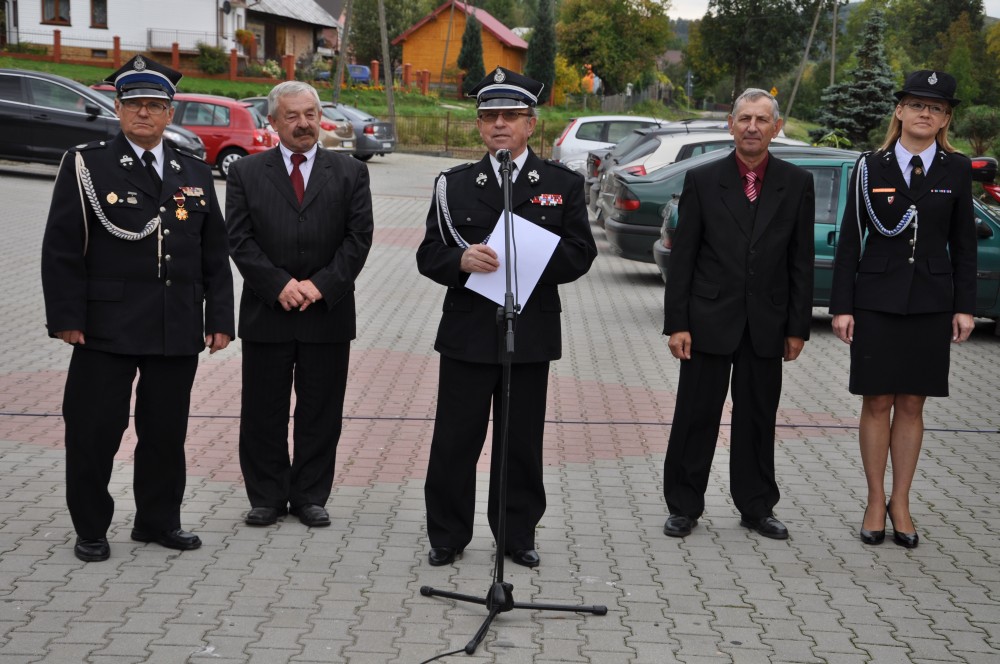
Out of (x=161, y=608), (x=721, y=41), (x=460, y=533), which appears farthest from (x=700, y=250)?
(x=721, y=41)

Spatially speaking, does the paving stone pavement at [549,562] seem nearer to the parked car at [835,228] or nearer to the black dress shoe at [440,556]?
the black dress shoe at [440,556]

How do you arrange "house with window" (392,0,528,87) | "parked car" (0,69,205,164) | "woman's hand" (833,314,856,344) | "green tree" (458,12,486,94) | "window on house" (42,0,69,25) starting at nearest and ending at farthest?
"woman's hand" (833,314,856,344), "parked car" (0,69,205,164), "window on house" (42,0,69,25), "green tree" (458,12,486,94), "house with window" (392,0,528,87)

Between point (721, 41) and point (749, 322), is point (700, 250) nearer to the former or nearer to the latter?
point (749, 322)

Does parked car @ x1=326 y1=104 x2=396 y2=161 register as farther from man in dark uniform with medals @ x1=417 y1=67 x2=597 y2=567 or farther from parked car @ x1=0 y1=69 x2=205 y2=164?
man in dark uniform with medals @ x1=417 y1=67 x2=597 y2=567

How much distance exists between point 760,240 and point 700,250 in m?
0.28

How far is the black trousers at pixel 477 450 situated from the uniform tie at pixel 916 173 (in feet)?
6.09

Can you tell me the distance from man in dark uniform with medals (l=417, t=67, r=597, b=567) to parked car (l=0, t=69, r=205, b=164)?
18.2 metres

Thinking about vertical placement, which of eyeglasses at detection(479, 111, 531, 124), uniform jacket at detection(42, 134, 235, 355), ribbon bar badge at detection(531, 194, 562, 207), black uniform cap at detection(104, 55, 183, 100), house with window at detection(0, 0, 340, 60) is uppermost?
house with window at detection(0, 0, 340, 60)

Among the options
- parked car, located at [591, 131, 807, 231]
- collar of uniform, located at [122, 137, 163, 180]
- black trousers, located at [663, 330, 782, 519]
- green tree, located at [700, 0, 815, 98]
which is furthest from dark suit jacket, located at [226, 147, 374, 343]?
green tree, located at [700, 0, 815, 98]

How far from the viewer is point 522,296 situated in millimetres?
5133

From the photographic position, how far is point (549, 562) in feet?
17.7

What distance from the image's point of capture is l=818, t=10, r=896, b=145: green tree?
1614 inches

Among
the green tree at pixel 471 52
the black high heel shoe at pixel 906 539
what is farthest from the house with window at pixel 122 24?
the black high heel shoe at pixel 906 539

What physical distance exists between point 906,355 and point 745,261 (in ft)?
2.74
